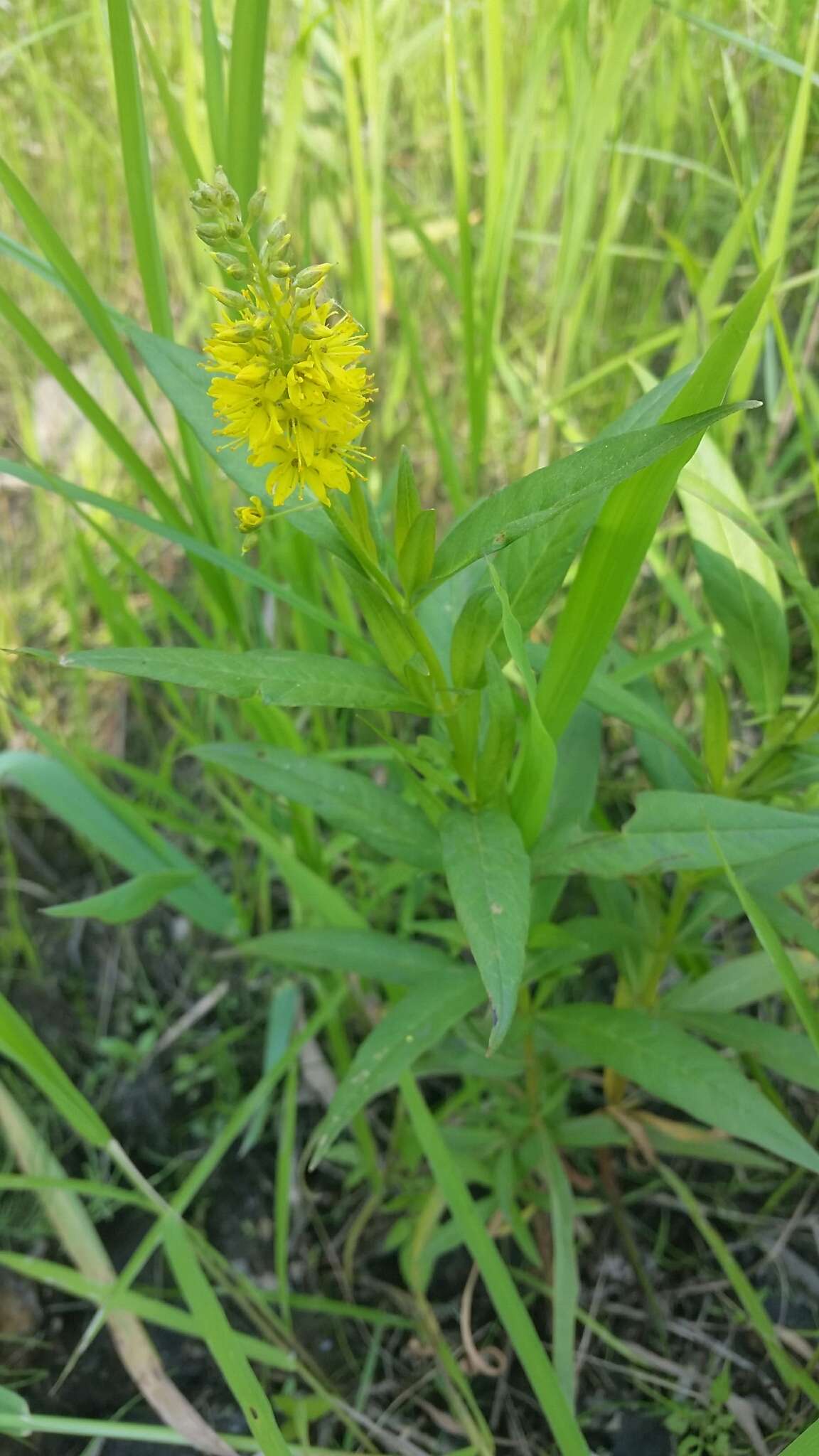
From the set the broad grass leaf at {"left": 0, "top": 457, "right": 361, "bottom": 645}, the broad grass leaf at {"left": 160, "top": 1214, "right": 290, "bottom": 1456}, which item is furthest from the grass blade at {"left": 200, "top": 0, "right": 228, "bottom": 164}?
the broad grass leaf at {"left": 160, "top": 1214, "right": 290, "bottom": 1456}

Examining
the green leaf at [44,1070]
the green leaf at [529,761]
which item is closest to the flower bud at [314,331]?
the green leaf at [529,761]

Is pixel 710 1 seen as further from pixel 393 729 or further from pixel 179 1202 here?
pixel 179 1202

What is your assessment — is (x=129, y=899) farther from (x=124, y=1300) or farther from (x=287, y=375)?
(x=287, y=375)

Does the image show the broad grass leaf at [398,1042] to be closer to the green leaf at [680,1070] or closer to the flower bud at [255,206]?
the green leaf at [680,1070]

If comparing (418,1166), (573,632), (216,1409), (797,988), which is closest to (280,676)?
(573,632)

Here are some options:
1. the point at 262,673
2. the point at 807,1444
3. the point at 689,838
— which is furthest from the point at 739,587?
the point at 807,1444

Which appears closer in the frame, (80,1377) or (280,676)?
(280,676)

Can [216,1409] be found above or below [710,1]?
below
